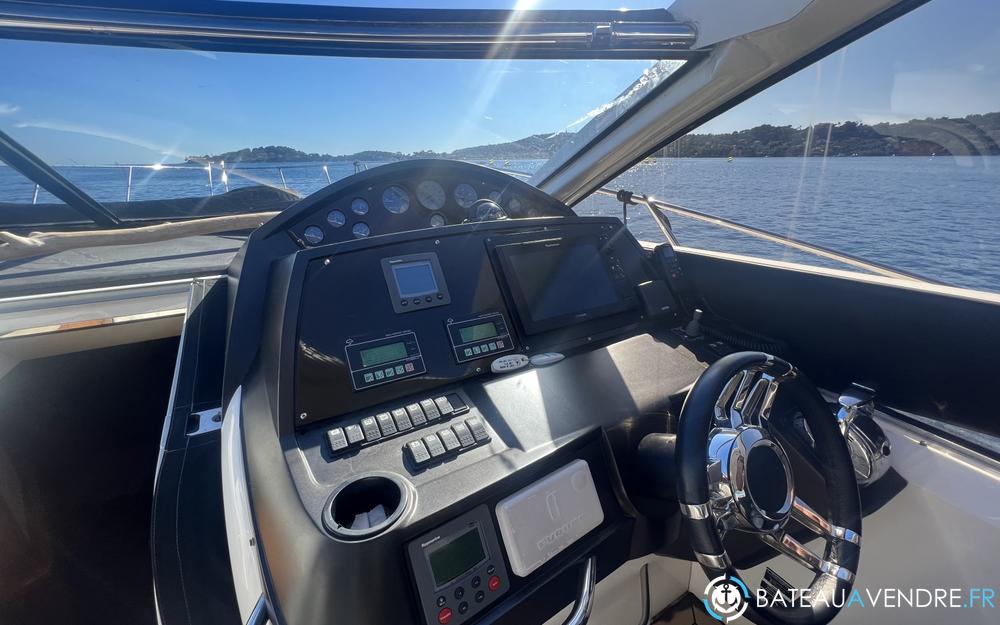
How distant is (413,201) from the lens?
1678 mm

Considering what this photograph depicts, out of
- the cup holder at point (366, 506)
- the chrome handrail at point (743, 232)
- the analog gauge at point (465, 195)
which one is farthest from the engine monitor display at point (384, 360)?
the chrome handrail at point (743, 232)

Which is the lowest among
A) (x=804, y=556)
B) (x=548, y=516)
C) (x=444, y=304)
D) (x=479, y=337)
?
(x=804, y=556)

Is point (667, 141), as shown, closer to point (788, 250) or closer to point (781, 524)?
point (788, 250)

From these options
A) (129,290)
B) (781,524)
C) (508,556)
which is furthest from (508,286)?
(129,290)

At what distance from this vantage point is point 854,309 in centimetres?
145

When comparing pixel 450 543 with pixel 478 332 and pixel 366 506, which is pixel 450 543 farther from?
pixel 478 332

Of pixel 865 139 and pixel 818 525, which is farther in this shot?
pixel 865 139

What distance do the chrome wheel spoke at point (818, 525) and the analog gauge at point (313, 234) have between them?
1410 mm

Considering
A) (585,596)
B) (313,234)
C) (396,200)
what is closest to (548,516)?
(585,596)

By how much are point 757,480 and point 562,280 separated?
828 millimetres

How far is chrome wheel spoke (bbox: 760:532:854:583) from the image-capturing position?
0.93m

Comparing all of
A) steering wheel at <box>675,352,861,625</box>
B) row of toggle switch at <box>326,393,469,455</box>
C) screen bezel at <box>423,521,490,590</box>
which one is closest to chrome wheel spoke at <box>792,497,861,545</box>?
steering wheel at <box>675,352,861,625</box>

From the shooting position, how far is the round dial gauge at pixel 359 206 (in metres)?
1.53

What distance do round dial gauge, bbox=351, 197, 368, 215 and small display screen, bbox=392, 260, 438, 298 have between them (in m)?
0.39
